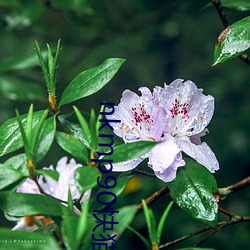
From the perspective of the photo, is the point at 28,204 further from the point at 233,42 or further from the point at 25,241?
Answer: the point at 233,42

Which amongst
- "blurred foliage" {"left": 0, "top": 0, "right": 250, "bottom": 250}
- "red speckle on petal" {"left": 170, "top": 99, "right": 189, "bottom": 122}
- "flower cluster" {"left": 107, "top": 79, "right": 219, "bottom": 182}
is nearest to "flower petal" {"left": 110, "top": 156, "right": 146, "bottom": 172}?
"flower cluster" {"left": 107, "top": 79, "right": 219, "bottom": 182}

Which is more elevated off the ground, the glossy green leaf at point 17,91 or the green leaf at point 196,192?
the glossy green leaf at point 17,91

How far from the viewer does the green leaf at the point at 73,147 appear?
1.02 meters

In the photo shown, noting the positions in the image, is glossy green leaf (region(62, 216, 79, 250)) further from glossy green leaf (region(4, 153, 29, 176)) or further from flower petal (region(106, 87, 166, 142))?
flower petal (region(106, 87, 166, 142))

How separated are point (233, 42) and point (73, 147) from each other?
1.16 ft

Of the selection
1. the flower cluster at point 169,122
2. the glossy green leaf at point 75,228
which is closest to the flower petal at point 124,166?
the flower cluster at point 169,122

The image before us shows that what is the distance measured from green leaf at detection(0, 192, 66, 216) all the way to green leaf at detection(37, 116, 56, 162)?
0.21 ft

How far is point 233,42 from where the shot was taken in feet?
3.90

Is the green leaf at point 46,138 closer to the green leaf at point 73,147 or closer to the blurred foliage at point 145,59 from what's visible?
the green leaf at point 73,147

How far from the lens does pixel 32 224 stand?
1.32 meters

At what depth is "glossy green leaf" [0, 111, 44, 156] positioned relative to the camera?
1.15 metres

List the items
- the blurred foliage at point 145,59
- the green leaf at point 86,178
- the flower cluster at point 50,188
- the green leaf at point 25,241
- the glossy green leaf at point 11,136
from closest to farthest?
the green leaf at point 25,241 < the green leaf at point 86,178 < the glossy green leaf at point 11,136 < the flower cluster at point 50,188 < the blurred foliage at point 145,59

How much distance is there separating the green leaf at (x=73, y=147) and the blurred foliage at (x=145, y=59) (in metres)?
1.10

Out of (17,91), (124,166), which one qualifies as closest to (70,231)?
(124,166)
